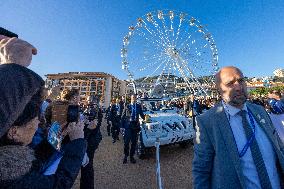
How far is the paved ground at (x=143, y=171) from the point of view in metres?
5.54

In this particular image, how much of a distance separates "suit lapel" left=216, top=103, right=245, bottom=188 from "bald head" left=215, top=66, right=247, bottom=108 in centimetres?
13

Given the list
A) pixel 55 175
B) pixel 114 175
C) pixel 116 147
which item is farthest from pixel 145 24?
pixel 55 175

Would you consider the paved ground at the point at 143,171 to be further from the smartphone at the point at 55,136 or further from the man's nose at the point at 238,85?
the smartphone at the point at 55,136

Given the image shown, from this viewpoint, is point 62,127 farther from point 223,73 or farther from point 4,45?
point 223,73

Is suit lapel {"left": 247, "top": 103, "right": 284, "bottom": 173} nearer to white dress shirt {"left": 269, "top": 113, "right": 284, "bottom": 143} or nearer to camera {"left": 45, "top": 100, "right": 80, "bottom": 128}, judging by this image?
camera {"left": 45, "top": 100, "right": 80, "bottom": 128}

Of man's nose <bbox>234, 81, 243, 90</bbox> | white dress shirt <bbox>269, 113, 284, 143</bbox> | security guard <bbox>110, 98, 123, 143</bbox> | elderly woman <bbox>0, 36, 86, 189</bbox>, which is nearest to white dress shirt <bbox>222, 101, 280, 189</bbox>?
man's nose <bbox>234, 81, 243, 90</bbox>

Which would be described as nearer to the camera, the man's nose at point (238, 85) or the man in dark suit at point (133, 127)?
the man's nose at point (238, 85)

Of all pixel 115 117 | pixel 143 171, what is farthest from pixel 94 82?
pixel 143 171

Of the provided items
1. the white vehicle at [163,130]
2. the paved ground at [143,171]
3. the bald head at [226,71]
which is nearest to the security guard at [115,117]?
the paved ground at [143,171]

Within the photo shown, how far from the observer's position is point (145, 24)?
74.0ft

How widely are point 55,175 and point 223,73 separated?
1.79 m

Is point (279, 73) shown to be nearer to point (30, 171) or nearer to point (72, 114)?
point (72, 114)

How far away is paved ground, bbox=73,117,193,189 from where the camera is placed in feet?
18.2

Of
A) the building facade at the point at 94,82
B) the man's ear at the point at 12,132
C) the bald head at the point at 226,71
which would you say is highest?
the building facade at the point at 94,82
